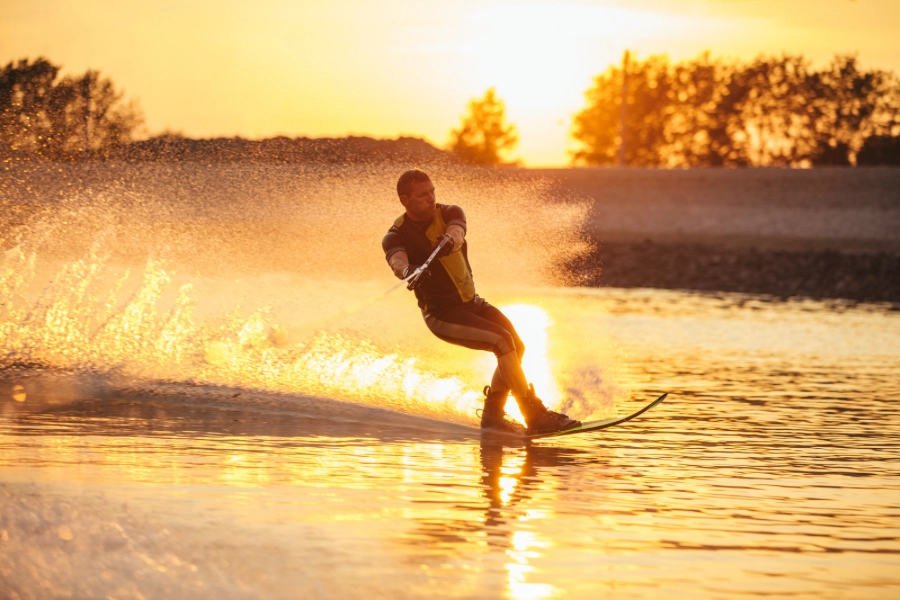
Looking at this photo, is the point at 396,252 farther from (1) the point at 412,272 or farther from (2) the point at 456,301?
(2) the point at 456,301

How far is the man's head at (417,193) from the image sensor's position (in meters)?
8.71

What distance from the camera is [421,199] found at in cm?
871

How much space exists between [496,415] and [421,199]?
170 centimetres

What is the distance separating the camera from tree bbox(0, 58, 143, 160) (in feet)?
→ 55.4

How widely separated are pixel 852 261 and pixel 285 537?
3323 centimetres

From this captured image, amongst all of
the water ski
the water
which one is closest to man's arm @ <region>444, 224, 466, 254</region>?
the water

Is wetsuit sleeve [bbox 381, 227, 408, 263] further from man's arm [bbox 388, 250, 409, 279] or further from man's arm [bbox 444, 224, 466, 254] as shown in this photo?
man's arm [bbox 444, 224, 466, 254]

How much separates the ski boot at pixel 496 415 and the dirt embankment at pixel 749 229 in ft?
80.4

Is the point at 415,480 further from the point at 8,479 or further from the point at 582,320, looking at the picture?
the point at 582,320

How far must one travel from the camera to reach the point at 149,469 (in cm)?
704

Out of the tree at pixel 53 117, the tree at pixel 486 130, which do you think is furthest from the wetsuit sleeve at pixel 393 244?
the tree at pixel 486 130

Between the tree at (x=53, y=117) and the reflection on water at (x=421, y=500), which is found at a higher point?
the tree at (x=53, y=117)

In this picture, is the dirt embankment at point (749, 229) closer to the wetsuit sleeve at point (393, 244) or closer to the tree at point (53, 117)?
the tree at point (53, 117)

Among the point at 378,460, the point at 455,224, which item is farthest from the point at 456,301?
the point at 378,460
